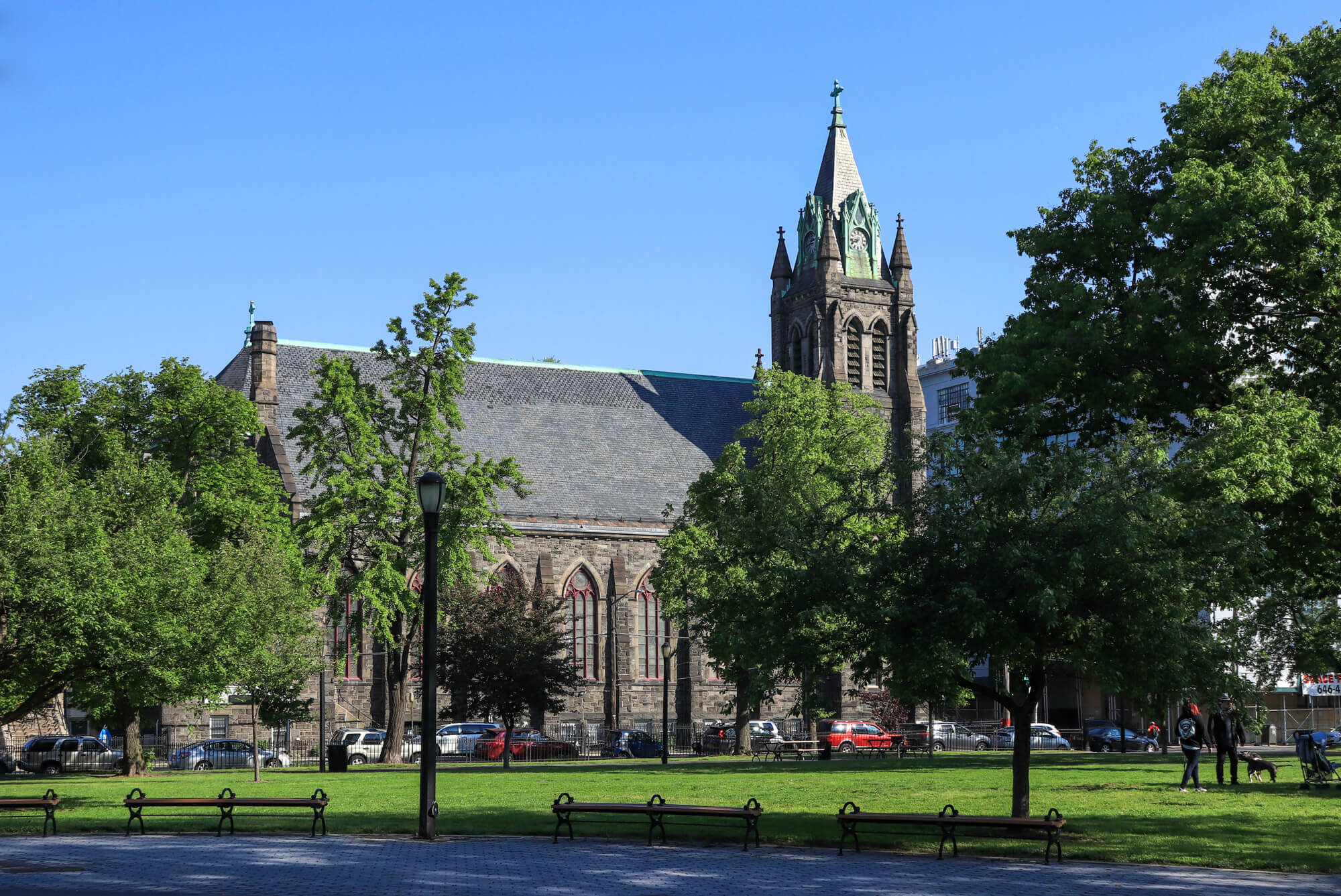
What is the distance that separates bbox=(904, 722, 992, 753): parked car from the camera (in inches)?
2235

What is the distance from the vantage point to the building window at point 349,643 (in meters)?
45.0

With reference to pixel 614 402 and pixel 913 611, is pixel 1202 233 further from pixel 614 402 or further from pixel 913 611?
pixel 614 402

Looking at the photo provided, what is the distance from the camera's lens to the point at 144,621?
2366 cm

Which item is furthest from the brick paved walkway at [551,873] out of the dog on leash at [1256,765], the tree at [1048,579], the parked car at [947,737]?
the parked car at [947,737]

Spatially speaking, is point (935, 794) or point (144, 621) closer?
point (144, 621)

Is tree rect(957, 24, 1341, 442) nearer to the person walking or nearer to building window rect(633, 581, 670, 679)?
the person walking

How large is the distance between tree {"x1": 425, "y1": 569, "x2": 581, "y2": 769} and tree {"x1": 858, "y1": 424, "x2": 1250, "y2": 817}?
3541cm

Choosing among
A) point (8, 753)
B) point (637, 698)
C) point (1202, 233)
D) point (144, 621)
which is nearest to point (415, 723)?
point (637, 698)

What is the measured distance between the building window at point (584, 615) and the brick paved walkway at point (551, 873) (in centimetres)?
4857

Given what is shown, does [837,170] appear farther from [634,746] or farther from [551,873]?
[551,873]

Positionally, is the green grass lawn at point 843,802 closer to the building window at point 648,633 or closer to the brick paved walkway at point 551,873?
the brick paved walkway at point 551,873

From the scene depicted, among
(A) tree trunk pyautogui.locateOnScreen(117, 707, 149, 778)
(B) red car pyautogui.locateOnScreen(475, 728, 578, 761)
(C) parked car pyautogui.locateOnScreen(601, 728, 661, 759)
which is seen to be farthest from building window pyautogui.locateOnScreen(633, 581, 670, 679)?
(A) tree trunk pyautogui.locateOnScreen(117, 707, 149, 778)

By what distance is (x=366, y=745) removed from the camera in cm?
5447

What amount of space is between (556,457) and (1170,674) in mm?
54293
